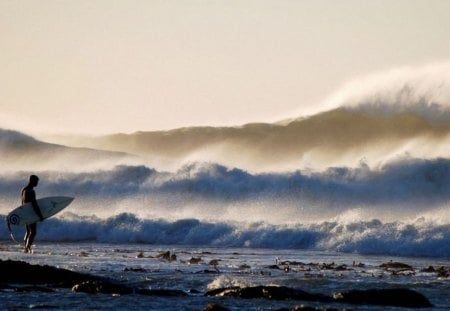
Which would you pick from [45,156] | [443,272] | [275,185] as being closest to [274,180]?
[275,185]

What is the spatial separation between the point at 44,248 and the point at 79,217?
1010 cm

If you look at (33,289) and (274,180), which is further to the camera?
(274,180)

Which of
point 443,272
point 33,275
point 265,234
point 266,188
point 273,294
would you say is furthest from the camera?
point 266,188

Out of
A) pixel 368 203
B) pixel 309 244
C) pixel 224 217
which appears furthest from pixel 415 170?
pixel 309 244

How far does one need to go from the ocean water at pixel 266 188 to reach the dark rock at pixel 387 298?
0.67 meters

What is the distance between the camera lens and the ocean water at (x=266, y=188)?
39.0m

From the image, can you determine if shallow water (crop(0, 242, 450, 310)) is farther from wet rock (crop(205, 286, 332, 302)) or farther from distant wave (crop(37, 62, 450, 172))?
distant wave (crop(37, 62, 450, 172))

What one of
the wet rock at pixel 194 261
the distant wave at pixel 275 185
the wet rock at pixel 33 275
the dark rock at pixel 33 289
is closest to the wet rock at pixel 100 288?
the dark rock at pixel 33 289

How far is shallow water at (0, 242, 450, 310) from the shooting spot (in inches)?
819

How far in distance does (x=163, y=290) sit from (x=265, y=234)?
20.4 m

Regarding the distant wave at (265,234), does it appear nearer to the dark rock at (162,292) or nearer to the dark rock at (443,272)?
the dark rock at (443,272)

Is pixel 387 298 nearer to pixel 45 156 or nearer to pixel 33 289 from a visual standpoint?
pixel 33 289

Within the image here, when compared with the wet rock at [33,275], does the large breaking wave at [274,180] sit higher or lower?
higher

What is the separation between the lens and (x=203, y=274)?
2694 centimetres
